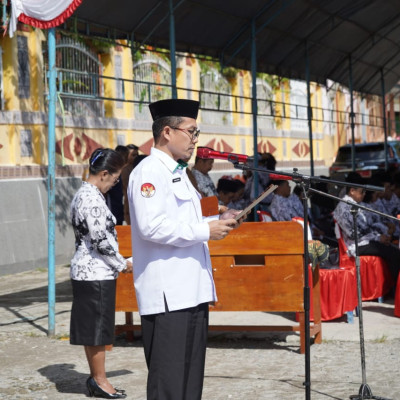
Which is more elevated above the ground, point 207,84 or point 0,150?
point 207,84

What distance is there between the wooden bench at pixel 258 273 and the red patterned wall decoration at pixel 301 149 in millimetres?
20538

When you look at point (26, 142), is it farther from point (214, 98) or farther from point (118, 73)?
point (214, 98)

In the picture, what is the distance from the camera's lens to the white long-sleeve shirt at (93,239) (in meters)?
6.12

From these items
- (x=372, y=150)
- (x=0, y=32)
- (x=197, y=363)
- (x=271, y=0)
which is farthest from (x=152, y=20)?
(x=372, y=150)

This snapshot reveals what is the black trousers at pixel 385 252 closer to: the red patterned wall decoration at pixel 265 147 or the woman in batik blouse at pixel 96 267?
the woman in batik blouse at pixel 96 267

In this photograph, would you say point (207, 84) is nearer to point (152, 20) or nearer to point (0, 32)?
point (0, 32)

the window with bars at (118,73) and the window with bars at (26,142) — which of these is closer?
the window with bars at (26,142)

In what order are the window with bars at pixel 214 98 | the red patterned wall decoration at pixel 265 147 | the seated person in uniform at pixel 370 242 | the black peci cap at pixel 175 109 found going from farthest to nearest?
the red patterned wall decoration at pixel 265 147 < the window with bars at pixel 214 98 < the seated person in uniform at pixel 370 242 < the black peci cap at pixel 175 109

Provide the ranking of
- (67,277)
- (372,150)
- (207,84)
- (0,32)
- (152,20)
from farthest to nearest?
(372,150) < (207,84) < (0,32) < (67,277) < (152,20)

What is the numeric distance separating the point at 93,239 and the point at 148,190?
2008mm

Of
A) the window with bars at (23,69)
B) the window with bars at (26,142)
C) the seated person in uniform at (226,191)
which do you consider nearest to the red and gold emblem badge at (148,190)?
the seated person in uniform at (226,191)

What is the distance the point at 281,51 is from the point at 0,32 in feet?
16.4

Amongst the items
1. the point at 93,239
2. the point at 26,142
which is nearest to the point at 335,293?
the point at 93,239

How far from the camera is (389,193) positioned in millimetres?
12617
